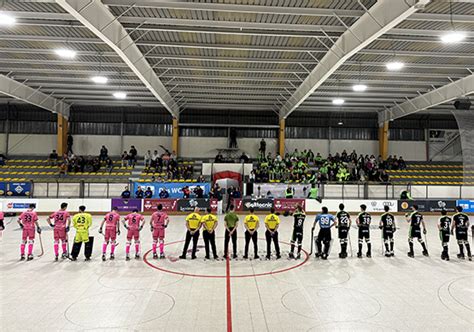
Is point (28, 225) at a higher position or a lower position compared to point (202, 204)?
higher

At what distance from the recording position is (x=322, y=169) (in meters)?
27.1

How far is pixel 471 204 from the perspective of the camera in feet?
79.3

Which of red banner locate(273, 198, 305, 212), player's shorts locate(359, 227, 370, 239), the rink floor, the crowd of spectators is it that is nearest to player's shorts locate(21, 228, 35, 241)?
the rink floor

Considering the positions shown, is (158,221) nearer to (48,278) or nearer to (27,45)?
(48,278)

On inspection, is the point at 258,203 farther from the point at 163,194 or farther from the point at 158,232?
the point at 158,232

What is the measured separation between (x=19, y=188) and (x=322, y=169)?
22.5m

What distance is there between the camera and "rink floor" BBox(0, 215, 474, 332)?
6578 millimetres

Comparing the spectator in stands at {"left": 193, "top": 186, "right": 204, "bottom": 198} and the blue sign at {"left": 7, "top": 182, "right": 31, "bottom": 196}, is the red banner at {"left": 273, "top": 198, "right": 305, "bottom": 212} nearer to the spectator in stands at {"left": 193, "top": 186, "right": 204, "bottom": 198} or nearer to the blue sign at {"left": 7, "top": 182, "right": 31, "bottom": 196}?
the spectator in stands at {"left": 193, "top": 186, "right": 204, "bottom": 198}

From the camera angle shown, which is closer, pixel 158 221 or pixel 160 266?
pixel 160 266

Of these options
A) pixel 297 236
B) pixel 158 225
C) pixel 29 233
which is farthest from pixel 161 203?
pixel 297 236

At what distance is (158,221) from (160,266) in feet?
5.02

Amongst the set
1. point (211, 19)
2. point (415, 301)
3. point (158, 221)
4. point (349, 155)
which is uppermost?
A: point (211, 19)

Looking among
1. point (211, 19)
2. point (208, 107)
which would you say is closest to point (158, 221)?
point (211, 19)

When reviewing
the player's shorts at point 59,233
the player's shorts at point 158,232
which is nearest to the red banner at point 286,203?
the player's shorts at point 158,232
